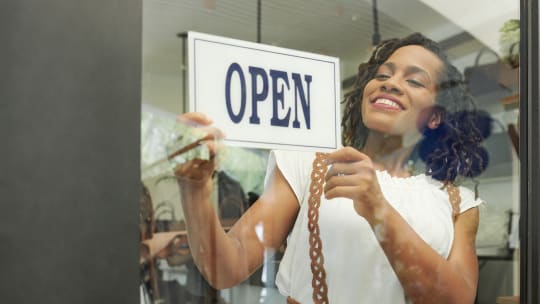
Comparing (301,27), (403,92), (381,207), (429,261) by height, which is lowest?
(429,261)

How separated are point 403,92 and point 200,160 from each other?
0.47 metres

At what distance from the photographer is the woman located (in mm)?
1004

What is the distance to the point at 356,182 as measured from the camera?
1.07 m

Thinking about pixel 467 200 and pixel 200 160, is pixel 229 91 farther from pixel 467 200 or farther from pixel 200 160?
pixel 467 200

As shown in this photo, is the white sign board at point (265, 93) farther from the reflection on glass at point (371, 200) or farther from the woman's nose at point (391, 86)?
the woman's nose at point (391, 86)

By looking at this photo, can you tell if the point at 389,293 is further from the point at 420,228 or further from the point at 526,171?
the point at 526,171

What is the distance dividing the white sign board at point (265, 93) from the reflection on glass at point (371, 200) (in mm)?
26

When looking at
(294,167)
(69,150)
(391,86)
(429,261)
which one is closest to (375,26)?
(391,86)

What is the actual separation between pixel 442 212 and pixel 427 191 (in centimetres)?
5

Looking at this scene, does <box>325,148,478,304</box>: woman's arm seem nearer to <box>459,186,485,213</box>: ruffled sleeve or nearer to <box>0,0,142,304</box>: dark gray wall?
<box>459,186,485,213</box>: ruffled sleeve

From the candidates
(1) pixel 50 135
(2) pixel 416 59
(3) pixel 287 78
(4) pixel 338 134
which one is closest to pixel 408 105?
(2) pixel 416 59

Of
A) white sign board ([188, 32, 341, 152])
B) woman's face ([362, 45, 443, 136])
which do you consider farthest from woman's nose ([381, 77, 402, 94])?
white sign board ([188, 32, 341, 152])

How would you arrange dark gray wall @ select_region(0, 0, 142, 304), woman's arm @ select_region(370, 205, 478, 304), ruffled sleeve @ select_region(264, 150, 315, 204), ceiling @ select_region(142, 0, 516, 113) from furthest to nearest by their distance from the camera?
woman's arm @ select_region(370, 205, 478, 304) → ruffled sleeve @ select_region(264, 150, 315, 204) → ceiling @ select_region(142, 0, 516, 113) → dark gray wall @ select_region(0, 0, 142, 304)

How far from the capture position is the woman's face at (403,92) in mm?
1130
